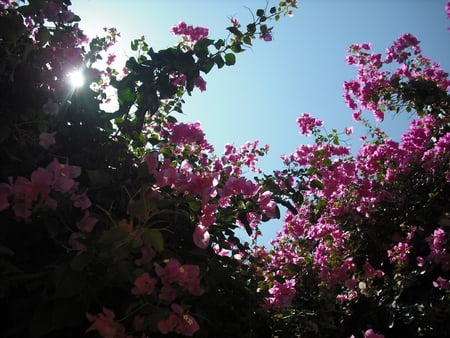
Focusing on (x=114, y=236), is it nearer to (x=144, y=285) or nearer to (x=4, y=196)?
(x=144, y=285)

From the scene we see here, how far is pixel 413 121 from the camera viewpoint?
5.16 metres

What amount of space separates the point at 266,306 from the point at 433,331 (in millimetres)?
1475

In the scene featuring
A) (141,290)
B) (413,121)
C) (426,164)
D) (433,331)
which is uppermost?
(413,121)

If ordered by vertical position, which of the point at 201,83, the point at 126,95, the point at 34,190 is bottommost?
the point at 34,190

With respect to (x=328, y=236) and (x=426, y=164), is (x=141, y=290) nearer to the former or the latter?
(x=328, y=236)

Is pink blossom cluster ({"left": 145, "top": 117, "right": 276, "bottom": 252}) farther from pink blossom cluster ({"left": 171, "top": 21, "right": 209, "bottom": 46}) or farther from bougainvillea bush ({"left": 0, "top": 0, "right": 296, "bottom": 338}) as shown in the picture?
pink blossom cluster ({"left": 171, "top": 21, "right": 209, "bottom": 46})

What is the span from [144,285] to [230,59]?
1.74 meters

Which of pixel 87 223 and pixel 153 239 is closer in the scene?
pixel 153 239

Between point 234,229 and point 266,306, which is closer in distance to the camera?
point 266,306

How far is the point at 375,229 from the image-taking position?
383 centimetres

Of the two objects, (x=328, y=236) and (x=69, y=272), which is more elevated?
(x=328, y=236)

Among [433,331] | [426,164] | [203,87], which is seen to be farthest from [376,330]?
[203,87]

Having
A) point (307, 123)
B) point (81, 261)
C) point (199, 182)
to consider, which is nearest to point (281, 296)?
point (199, 182)

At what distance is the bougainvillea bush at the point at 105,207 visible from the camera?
38.2 inches
